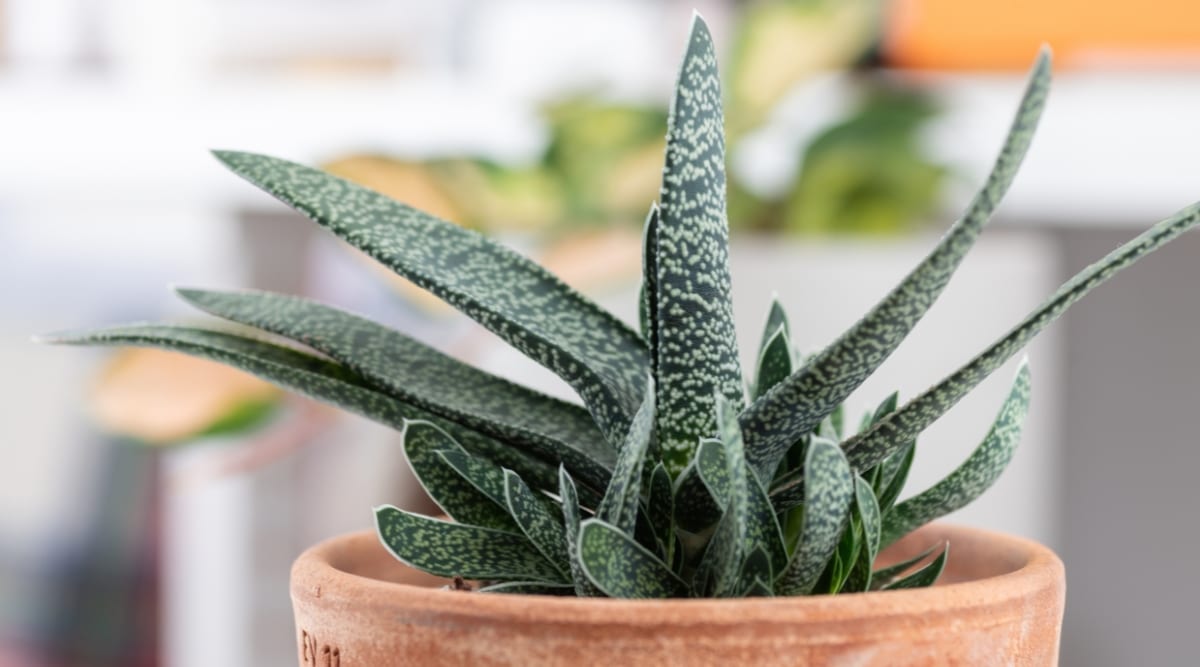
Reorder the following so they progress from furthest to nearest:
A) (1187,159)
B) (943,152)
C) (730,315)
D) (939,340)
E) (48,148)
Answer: (48,148), (1187,159), (943,152), (939,340), (730,315)

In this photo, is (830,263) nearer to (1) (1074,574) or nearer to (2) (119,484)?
(1) (1074,574)

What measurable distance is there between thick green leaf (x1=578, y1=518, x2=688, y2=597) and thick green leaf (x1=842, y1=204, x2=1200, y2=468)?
0.05 meters

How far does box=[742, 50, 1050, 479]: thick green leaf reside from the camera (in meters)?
0.22

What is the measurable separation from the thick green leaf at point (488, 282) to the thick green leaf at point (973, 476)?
70 millimetres

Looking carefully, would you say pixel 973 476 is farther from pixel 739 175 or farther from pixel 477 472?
pixel 739 175

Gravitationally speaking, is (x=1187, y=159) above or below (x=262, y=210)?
above

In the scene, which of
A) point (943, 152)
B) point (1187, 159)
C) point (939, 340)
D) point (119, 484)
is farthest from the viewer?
point (119, 484)

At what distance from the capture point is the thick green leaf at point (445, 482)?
296 millimetres

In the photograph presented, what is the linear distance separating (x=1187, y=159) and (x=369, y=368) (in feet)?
3.61

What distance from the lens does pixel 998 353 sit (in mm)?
249

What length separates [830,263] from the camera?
0.75m

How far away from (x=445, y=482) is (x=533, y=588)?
3cm

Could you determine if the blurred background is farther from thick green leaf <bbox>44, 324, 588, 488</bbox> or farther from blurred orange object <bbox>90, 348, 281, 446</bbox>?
thick green leaf <bbox>44, 324, 588, 488</bbox>

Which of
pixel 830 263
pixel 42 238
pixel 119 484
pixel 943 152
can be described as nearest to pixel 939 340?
pixel 830 263
